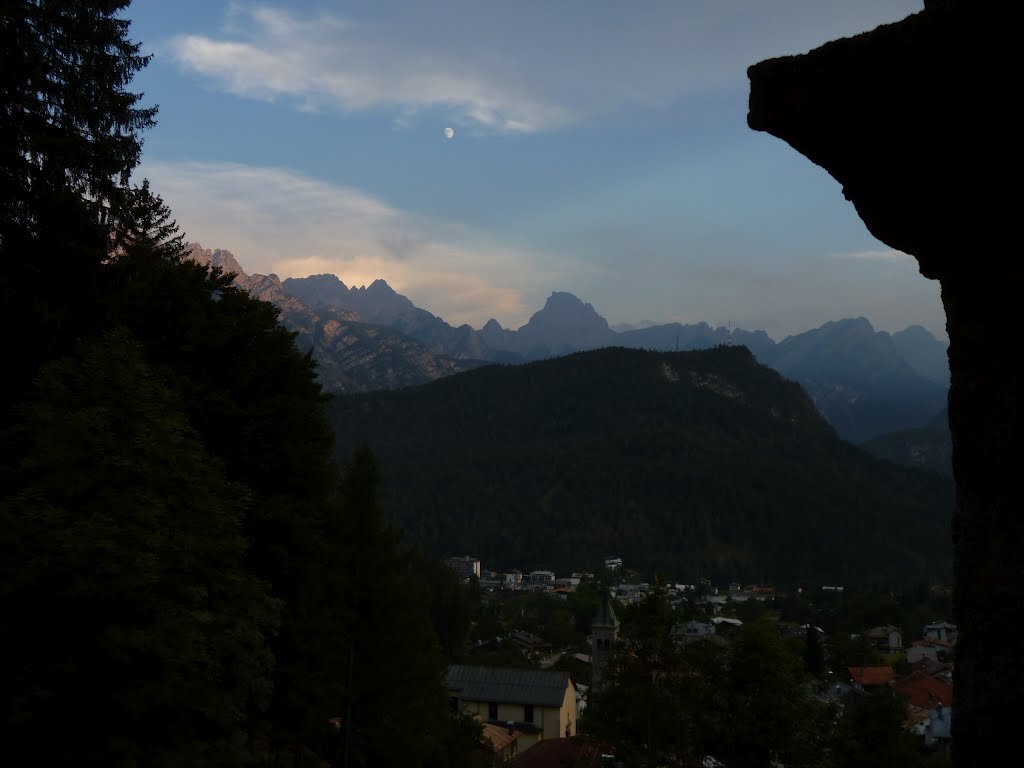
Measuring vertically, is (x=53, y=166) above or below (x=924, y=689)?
above

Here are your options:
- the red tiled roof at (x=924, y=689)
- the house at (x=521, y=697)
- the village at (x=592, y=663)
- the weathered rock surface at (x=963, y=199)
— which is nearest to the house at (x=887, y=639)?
the village at (x=592, y=663)

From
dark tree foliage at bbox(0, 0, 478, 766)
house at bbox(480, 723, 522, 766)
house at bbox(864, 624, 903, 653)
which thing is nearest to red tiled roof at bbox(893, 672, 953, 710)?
house at bbox(480, 723, 522, 766)

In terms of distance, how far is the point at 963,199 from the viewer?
4328 mm

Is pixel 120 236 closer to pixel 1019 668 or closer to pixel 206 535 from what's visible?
pixel 206 535

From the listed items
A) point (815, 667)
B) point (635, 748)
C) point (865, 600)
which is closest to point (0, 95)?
point (635, 748)

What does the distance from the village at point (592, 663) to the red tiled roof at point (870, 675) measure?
17 cm

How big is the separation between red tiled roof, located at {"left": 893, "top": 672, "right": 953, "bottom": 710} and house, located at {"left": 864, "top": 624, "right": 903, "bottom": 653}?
1377 inches

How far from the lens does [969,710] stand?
4.29 metres

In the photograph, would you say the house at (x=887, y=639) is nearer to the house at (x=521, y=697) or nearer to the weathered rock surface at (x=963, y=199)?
the house at (x=521, y=697)

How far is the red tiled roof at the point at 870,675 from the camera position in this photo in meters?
69.5

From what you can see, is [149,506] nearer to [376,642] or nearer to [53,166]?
[53,166]

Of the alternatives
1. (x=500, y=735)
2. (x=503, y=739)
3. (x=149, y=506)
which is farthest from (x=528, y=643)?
(x=149, y=506)

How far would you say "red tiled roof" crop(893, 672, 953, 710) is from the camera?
6226 centimetres

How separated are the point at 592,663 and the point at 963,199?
62.6m
